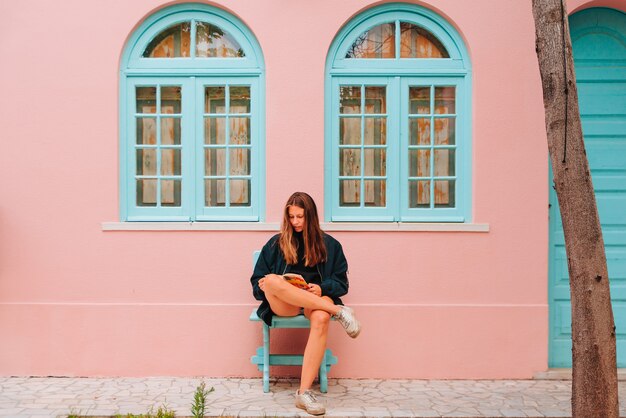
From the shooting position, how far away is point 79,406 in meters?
4.79

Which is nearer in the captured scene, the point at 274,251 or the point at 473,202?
the point at 274,251

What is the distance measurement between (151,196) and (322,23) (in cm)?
227

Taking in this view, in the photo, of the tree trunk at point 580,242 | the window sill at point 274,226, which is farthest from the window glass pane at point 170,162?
the tree trunk at point 580,242

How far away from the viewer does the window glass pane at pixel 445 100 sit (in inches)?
230

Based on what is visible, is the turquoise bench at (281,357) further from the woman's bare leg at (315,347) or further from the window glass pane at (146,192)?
the window glass pane at (146,192)

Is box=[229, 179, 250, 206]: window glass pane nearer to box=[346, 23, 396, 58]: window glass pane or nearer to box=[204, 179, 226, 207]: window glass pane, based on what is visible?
box=[204, 179, 226, 207]: window glass pane

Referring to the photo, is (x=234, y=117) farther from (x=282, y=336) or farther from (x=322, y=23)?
(x=282, y=336)

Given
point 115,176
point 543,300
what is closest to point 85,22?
point 115,176

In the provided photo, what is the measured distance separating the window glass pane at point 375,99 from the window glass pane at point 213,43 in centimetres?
126

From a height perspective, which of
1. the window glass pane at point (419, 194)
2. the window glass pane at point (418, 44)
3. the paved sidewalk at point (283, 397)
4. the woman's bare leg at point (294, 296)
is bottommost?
the paved sidewalk at point (283, 397)

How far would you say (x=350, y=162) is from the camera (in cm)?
588

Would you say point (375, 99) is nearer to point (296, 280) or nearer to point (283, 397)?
point (296, 280)

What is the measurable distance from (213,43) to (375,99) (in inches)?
63.8

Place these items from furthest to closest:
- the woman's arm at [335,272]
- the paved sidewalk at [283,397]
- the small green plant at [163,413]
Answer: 1. the woman's arm at [335,272]
2. the paved sidewalk at [283,397]
3. the small green plant at [163,413]
